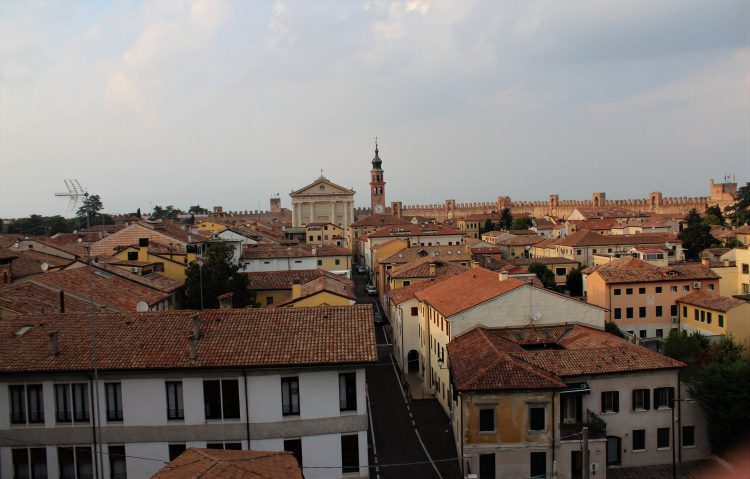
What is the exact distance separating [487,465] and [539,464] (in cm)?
146

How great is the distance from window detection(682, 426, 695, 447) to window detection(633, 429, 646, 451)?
1.59 meters

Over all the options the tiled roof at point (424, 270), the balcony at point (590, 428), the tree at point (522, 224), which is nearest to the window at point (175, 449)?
the balcony at point (590, 428)

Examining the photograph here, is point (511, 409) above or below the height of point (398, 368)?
above

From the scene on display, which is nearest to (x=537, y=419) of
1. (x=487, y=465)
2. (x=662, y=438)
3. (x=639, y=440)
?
(x=487, y=465)

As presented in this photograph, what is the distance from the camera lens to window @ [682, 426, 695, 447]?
800 inches

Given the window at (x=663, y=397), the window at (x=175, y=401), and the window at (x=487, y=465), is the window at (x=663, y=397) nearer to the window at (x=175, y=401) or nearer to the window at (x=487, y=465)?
the window at (x=487, y=465)

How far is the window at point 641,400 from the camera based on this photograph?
64.3 feet

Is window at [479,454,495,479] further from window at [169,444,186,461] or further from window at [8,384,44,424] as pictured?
window at [8,384,44,424]

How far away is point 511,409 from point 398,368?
41.1 feet

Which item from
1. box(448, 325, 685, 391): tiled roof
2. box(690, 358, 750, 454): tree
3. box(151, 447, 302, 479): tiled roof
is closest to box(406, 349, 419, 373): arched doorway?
box(448, 325, 685, 391): tiled roof

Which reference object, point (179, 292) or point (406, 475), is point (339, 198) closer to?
point (179, 292)

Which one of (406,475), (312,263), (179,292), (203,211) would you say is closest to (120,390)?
(406,475)

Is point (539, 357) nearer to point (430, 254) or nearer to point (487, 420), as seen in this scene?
point (487, 420)

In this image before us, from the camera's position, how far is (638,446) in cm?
1981
